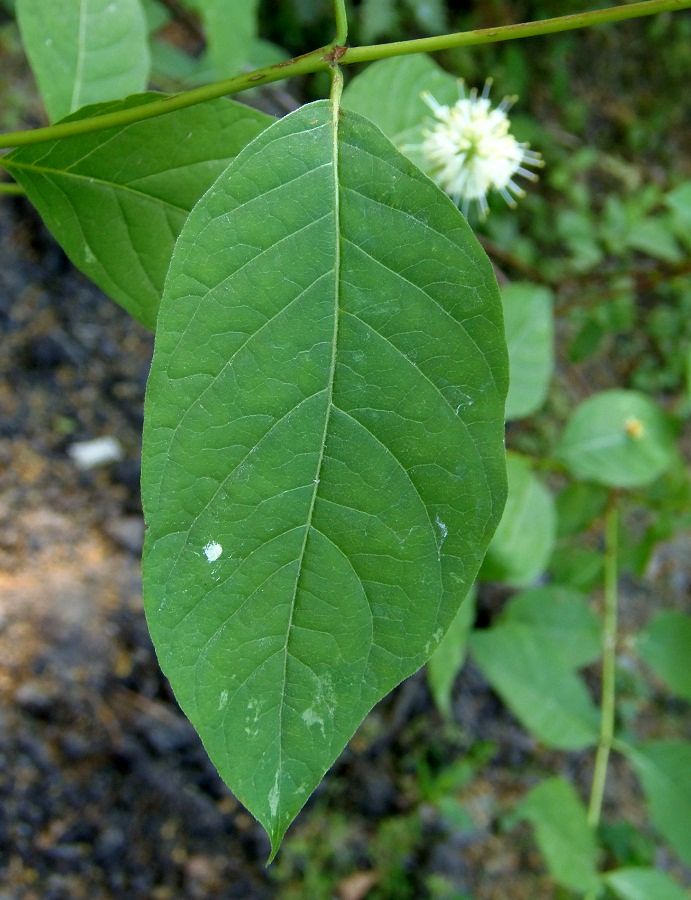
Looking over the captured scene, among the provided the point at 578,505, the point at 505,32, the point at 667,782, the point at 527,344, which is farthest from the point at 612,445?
the point at 505,32

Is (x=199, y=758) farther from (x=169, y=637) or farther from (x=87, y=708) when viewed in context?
(x=169, y=637)

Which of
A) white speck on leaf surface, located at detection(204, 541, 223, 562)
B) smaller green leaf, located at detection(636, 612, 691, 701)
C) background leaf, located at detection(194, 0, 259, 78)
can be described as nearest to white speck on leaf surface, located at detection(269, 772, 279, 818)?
white speck on leaf surface, located at detection(204, 541, 223, 562)

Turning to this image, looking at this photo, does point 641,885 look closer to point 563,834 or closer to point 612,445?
point 563,834

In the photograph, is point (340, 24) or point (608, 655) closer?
point (340, 24)

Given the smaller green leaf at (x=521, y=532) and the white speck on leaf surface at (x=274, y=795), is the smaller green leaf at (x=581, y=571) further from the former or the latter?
the white speck on leaf surface at (x=274, y=795)

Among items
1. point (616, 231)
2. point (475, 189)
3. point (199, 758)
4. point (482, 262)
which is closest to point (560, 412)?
point (616, 231)

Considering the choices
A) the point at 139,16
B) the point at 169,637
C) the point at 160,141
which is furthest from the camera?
the point at 139,16

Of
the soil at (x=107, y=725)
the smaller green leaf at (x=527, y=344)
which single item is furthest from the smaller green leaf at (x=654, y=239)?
the soil at (x=107, y=725)
